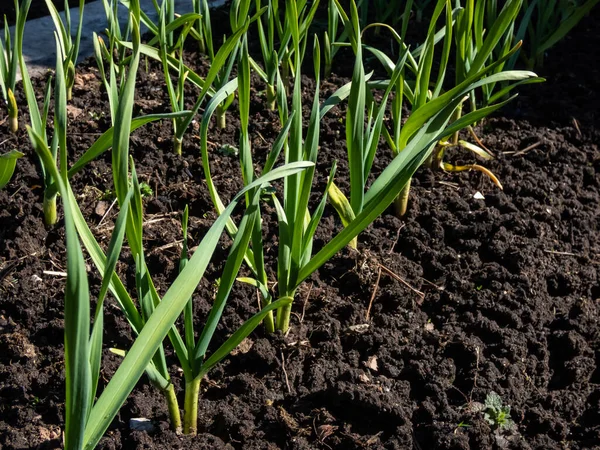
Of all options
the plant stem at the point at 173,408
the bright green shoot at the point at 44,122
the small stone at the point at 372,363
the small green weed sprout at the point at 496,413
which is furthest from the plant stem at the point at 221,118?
the small green weed sprout at the point at 496,413

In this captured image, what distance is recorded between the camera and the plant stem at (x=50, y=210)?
1.92 m

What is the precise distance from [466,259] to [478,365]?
408 millimetres

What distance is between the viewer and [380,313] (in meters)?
1.84

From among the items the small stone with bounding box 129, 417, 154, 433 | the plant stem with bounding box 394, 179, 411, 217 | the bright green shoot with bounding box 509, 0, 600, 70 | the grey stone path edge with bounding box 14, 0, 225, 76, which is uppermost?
the bright green shoot with bounding box 509, 0, 600, 70

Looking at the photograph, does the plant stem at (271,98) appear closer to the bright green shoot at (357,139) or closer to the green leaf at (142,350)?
the bright green shoot at (357,139)

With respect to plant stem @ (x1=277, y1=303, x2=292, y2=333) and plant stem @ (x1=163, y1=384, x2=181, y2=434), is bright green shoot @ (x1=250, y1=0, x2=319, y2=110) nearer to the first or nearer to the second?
plant stem @ (x1=277, y1=303, x2=292, y2=333)

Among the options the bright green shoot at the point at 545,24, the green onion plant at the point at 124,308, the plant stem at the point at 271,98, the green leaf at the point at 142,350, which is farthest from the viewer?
the bright green shoot at the point at 545,24

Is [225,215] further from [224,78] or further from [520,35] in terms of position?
[520,35]

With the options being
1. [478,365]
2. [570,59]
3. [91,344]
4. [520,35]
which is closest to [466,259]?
[478,365]

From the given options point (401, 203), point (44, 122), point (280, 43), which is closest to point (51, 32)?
point (280, 43)

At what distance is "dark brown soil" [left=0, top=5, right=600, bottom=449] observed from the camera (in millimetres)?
1527

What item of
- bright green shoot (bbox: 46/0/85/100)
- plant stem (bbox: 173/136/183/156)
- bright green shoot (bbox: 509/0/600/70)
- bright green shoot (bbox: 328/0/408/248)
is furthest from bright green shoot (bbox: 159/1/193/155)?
bright green shoot (bbox: 509/0/600/70)

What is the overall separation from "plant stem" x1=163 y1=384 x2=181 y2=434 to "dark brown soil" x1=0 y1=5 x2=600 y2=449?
28mm

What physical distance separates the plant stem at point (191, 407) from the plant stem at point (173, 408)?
1 centimetres
